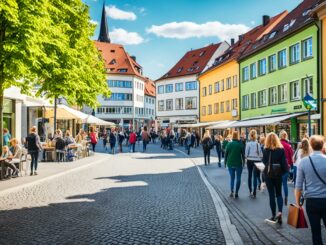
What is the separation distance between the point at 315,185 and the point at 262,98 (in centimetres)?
3921

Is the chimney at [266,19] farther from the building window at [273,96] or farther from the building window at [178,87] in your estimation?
the building window at [178,87]

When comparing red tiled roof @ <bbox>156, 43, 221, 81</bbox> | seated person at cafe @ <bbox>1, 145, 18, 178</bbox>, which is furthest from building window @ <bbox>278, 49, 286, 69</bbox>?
red tiled roof @ <bbox>156, 43, 221, 81</bbox>

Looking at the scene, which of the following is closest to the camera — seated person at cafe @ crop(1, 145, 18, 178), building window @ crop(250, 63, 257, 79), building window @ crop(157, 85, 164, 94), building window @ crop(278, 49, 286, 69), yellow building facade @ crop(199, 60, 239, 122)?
seated person at cafe @ crop(1, 145, 18, 178)

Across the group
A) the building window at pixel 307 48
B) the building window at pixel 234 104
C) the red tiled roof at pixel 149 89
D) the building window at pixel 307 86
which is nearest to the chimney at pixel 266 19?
the building window at pixel 234 104

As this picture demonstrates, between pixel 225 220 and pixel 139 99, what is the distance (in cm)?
9508

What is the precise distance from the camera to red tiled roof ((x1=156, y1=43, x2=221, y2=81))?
78125 millimetres

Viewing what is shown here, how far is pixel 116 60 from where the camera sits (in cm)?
10019

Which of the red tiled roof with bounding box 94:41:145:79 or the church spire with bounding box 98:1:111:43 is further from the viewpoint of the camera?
the church spire with bounding box 98:1:111:43

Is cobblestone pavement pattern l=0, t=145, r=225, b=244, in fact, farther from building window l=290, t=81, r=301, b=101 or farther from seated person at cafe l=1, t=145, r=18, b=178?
building window l=290, t=81, r=301, b=101

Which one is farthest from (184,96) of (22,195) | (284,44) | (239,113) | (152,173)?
(22,195)

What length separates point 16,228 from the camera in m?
8.23

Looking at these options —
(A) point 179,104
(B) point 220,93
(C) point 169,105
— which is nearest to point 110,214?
(B) point 220,93

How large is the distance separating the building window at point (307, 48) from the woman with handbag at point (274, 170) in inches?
1019

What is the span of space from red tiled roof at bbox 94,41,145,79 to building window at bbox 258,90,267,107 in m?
55.7
